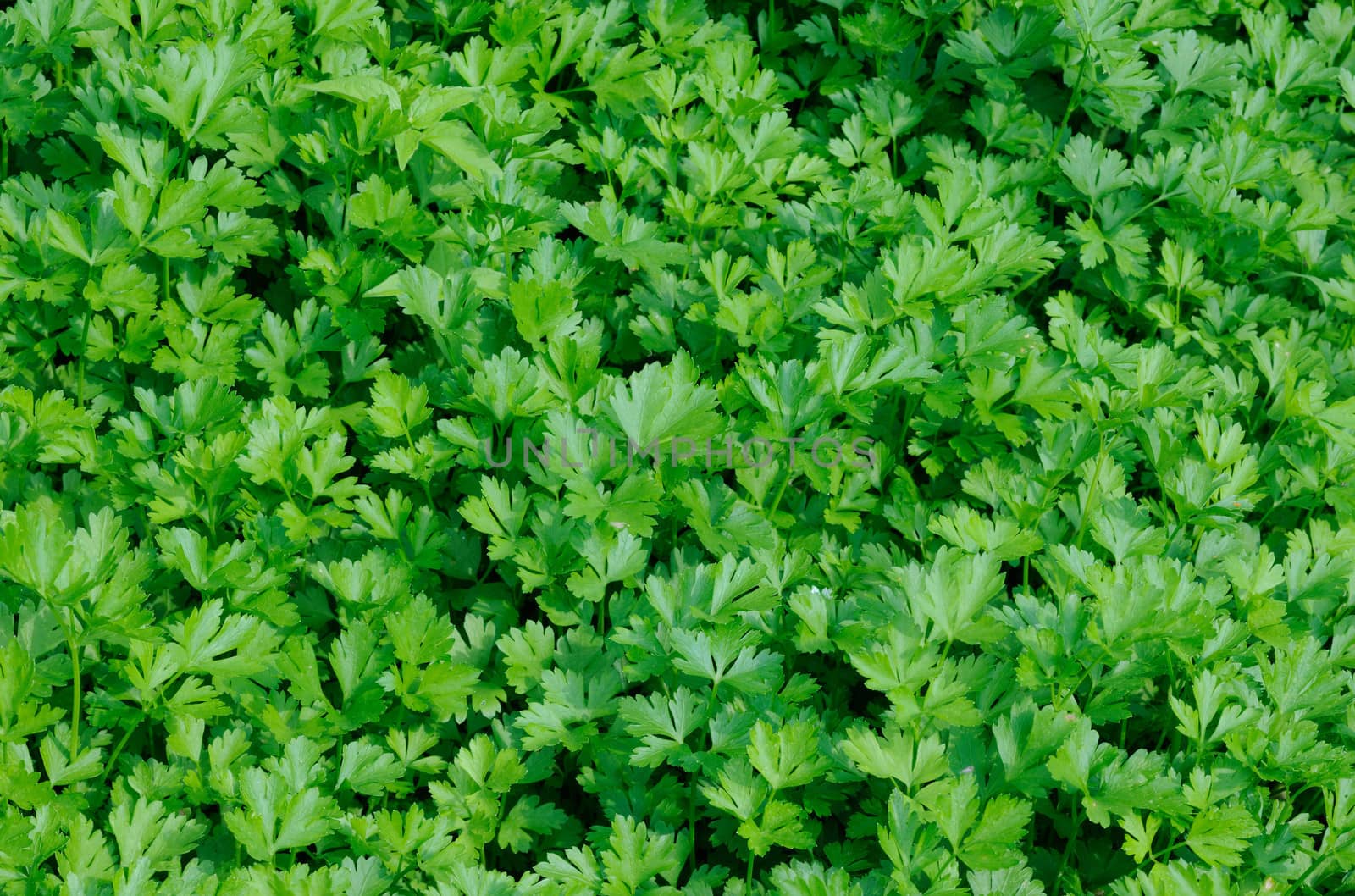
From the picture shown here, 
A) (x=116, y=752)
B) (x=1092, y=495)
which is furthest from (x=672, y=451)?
(x=116, y=752)

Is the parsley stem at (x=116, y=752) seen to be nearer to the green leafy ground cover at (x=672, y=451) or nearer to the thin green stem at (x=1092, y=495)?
the green leafy ground cover at (x=672, y=451)

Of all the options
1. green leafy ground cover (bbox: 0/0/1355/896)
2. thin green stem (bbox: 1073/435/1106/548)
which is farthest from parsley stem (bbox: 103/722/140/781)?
thin green stem (bbox: 1073/435/1106/548)

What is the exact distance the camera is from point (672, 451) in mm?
2795

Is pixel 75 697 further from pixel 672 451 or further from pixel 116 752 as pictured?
pixel 672 451

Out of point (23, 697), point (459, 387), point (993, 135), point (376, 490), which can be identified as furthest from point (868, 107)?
point (23, 697)

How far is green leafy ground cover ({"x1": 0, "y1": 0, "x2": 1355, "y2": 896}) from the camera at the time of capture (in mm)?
2445

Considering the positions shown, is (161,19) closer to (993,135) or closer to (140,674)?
(140,674)

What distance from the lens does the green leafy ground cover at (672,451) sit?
245 cm

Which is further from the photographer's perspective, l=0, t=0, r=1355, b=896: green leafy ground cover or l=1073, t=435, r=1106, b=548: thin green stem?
l=1073, t=435, r=1106, b=548: thin green stem

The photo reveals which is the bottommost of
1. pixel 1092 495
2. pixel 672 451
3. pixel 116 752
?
pixel 116 752

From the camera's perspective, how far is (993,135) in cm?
355

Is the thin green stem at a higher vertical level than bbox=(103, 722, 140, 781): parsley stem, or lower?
higher

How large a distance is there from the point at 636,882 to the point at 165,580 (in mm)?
1153

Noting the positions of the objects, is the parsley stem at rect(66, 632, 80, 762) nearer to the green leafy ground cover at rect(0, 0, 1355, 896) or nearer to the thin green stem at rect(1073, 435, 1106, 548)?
the green leafy ground cover at rect(0, 0, 1355, 896)
